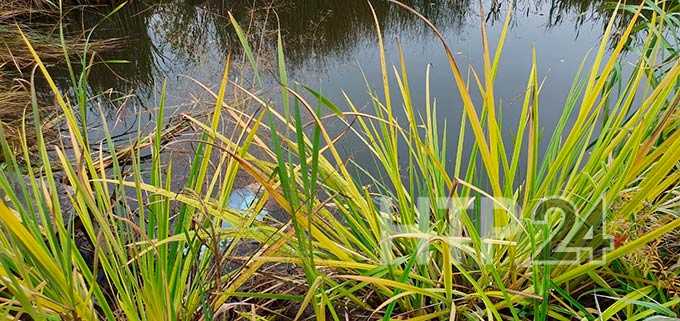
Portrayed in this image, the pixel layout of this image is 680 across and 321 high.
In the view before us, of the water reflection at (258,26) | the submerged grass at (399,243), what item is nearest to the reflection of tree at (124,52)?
the water reflection at (258,26)

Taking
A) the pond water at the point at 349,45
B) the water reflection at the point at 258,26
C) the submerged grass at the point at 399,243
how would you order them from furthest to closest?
the water reflection at the point at 258,26 < the pond water at the point at 349,45 < the submerged grass at the point at 399,243

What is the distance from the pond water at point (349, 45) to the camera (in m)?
1.92

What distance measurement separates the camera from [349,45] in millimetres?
2443

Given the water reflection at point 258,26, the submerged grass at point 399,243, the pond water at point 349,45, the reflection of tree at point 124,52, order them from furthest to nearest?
the water reflection at point 258,26 < the reflection of tree at point 124,52 < the pond water at point 349,45 < the submerged grass at point 399,243

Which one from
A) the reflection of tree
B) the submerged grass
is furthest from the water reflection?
the submerged grass

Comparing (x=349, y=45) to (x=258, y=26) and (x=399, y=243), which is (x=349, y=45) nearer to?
(x=258, y=26)

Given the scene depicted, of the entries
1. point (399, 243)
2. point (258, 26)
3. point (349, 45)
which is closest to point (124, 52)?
point (258, 26)

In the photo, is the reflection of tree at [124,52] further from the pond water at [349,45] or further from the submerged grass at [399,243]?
the submerged grass at [399,243]

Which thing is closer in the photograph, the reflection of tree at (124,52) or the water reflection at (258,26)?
the reflection of tree at (124,52)

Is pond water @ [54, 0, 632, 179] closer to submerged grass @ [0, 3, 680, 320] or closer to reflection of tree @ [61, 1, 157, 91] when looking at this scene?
reflection of tree @ [61, 1, 157, 91]

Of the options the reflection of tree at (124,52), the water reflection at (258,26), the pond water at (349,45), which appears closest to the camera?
the pond water at (349,45)

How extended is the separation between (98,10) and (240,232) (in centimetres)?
264

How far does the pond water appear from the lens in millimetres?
1925

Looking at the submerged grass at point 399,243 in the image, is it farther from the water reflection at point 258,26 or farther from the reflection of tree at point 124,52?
the water reflection at point 258,26
